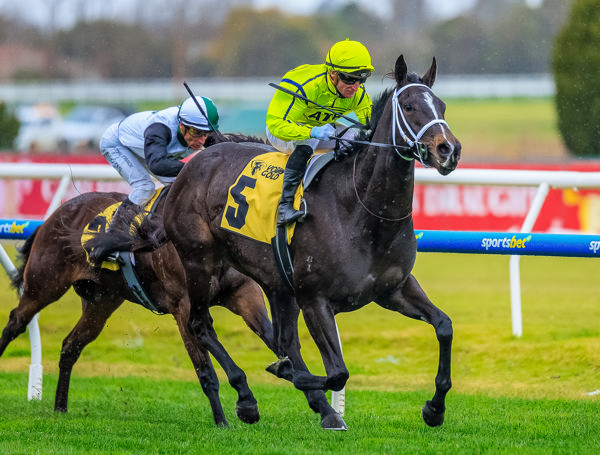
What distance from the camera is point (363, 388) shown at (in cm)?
625

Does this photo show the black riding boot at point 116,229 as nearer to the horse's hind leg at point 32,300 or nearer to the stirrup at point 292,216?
the horse's hind leg at point 32,300

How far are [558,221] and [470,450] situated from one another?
7.34 metres

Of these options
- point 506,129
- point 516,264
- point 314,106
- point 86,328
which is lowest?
point 506,129

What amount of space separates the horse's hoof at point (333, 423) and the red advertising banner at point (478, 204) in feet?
19.9

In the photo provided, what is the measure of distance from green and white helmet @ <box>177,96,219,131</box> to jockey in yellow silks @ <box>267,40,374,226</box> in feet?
2.47

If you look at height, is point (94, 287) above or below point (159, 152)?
below

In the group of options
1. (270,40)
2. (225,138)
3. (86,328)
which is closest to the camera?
(225,138)

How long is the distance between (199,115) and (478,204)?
6.74 meters

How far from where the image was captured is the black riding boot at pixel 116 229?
5555 mm

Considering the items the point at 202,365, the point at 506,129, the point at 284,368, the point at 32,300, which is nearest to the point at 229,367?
the point at 202,365

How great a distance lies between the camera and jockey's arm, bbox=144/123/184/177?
18.2 feet

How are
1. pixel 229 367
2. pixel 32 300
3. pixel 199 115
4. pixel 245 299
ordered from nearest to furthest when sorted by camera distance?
1. pixel 229 367
2. pixel 245 299
3. pixel 199 115
4. pixel 32 300

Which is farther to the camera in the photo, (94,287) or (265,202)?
(94,287)

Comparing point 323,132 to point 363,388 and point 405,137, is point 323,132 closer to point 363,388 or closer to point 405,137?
point 405,137
